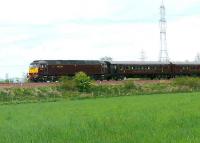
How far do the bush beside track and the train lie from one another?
3.21 metres

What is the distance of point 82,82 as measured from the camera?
60031mm

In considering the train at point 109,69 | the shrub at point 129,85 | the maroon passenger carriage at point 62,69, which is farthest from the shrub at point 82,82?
the shrub at point 129,85

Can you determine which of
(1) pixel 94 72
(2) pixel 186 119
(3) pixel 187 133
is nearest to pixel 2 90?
(1) pixel 94 72

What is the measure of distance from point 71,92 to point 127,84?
7847 mm

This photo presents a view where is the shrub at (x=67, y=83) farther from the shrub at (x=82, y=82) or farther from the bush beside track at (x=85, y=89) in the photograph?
the shrub at (x=82, y=82)

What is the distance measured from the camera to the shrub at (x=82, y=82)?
197 feet

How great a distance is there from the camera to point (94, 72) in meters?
67.3

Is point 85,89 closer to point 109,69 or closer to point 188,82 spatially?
point 109,69

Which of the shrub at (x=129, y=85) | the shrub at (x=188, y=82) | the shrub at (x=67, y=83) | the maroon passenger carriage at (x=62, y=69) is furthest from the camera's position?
the shrub at (x=188, y=82)

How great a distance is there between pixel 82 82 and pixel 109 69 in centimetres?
895

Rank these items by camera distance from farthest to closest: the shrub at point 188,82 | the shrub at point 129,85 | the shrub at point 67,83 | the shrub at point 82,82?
the shrub at point 188,82
the shrub at point 129,85
the shrub at point 82,82
the shrub at point 67,83

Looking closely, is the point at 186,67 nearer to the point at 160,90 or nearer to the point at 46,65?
the point at 160,90

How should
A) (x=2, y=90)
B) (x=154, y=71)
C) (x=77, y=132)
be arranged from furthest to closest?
(x=154, y=71)
(x=2, y=90)
(x=77, y=132)

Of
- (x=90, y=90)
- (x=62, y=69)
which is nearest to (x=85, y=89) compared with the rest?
(x=90, y=90)
